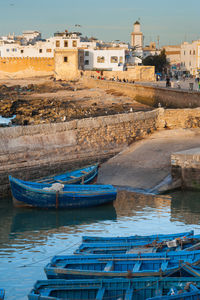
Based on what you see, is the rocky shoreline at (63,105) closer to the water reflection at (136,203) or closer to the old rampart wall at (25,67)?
the water reflection at (136,203)

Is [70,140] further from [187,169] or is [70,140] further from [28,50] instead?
[28,50]

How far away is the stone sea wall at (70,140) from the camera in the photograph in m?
21.9

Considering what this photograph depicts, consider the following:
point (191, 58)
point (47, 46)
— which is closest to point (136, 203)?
point (191, 58)

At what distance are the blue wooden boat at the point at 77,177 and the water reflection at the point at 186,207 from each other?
3.27m

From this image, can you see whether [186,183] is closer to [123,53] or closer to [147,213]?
[147,213]

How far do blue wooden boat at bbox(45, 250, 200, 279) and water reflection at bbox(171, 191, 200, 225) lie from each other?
6272 mm

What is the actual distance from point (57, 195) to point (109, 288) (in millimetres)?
8953

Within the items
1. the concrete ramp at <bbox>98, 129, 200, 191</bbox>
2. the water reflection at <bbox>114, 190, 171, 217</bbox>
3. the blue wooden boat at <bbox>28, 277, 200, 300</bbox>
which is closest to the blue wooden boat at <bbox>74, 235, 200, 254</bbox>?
the blue wooden boat at <bbox>28, 277, 200, 300</bbox>

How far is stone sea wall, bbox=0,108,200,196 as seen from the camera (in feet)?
71.8

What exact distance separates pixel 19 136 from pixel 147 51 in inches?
4072

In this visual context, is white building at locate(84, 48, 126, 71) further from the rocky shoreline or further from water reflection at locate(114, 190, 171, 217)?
water reflection at locate(114, 190, 171, 217)

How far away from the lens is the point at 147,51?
123 m

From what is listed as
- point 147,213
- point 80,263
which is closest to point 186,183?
point 147,213

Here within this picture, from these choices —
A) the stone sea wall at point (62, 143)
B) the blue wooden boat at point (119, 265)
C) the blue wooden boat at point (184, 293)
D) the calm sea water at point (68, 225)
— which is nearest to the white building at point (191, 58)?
the stone sea wall at point (62, 143)
